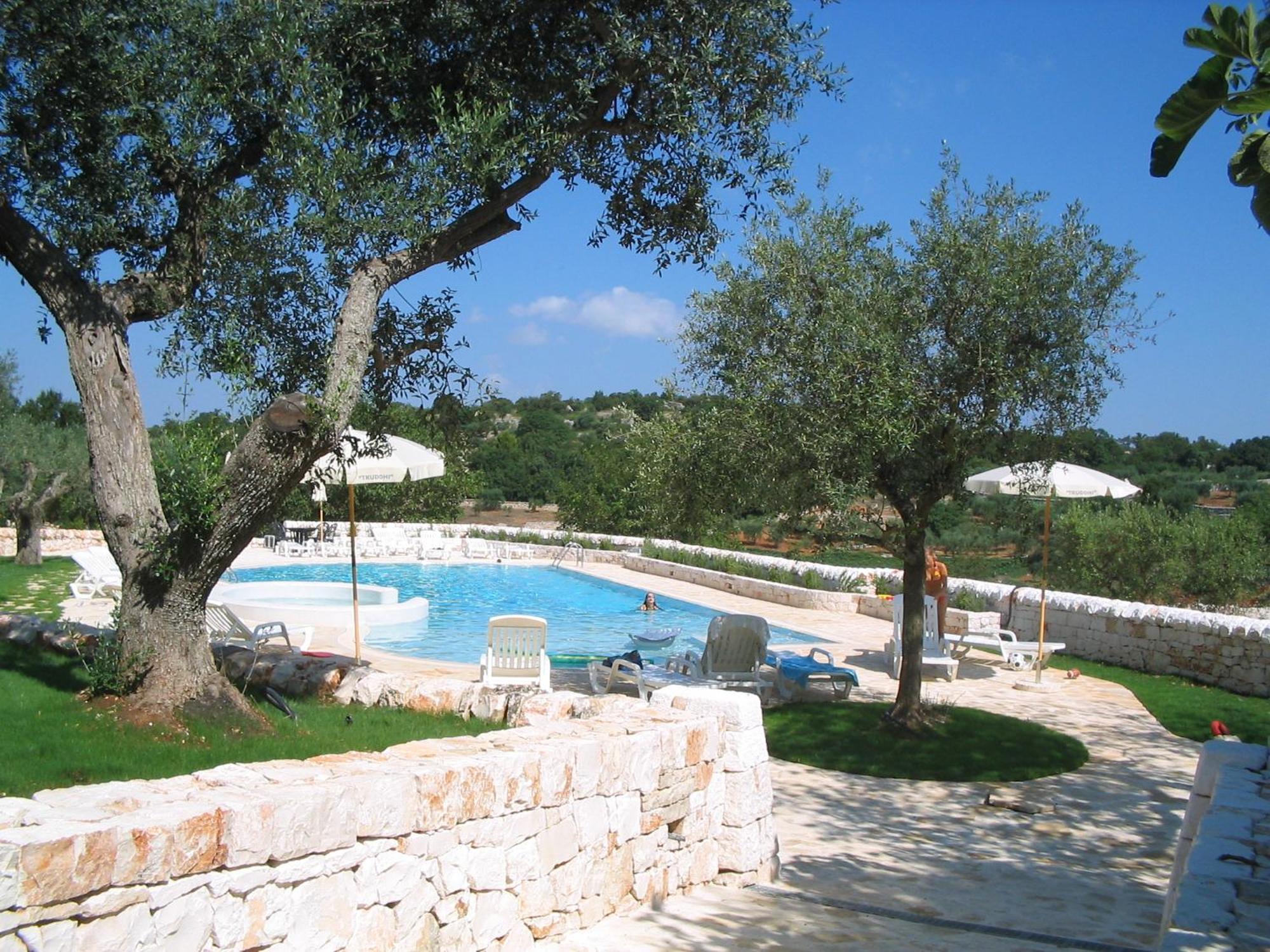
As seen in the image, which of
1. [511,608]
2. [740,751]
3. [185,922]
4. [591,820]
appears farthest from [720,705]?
[511,608]

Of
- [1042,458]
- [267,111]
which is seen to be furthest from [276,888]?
[1042,458]

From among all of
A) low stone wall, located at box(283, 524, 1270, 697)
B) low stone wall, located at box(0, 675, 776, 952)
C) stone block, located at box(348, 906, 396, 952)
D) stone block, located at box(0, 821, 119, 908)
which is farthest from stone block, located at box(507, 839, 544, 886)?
low stone wall, located at box(283, 524, 1270, 697)

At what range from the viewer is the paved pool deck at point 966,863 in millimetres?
5094

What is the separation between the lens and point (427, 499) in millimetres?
34812

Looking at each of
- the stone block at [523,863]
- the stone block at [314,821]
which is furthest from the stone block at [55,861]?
the stone block at [523,863]

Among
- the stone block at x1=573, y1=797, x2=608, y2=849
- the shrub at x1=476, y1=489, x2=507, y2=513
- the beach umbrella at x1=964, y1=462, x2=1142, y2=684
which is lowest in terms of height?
the stone block at x1=573, y1=797, x2=608, y2=849

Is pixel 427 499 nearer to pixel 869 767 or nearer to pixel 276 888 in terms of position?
pixel 869 767

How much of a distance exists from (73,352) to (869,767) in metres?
7.34

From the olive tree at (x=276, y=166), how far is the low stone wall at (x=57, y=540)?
20.1 metres

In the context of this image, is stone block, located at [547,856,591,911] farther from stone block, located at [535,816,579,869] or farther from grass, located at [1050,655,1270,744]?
grass, located at [1050,655,1270,744]

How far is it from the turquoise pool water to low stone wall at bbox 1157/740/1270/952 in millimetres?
9775

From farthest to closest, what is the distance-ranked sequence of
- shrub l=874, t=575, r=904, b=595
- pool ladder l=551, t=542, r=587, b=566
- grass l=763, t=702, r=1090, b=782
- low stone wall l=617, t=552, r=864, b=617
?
pool ladder l=551, t=542, r=587, b=566
shrub l=874, t=575, r=904, b=595
low stone wall l=617, t=552, r=864, b=617
grass l=763, t=702, r=1090, b=782

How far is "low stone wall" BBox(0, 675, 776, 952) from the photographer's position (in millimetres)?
3148

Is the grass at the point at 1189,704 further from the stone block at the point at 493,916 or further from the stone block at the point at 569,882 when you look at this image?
the stone block at the point at 493,916
